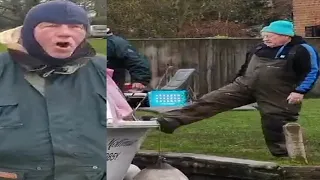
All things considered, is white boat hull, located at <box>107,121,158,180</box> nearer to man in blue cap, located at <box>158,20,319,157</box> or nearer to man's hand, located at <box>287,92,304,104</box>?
man in blue cap, located at <box>158,20,319,157</box>

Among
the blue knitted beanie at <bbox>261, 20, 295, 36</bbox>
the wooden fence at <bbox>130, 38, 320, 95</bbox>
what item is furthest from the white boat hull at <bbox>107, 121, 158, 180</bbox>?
the wooden fence at <bbox>130, 38, 320, 95</bbox>

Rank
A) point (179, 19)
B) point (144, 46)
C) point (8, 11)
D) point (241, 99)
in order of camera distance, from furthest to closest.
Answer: point (179, 19), point (144, 46), point (241, 99), point (8, 11)

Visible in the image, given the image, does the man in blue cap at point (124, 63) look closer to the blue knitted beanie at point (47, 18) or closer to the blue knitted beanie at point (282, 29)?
the blue knitted beanie at point (282, 29)

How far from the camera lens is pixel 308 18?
2641 centimetres

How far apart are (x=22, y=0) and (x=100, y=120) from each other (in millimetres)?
547

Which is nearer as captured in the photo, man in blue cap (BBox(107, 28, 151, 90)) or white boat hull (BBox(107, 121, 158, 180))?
white boat hull (BBox(107, 121, 158, 180))

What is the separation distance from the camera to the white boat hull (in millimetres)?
5680

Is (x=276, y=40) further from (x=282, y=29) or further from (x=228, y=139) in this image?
(x=228, y=139)

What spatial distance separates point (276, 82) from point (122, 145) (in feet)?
10.9

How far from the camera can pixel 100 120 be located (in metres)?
3.03

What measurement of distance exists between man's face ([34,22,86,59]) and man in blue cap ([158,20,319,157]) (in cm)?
569

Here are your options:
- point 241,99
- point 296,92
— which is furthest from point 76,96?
point 241,99

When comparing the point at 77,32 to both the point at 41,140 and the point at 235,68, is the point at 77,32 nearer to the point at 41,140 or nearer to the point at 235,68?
the point at 41,140

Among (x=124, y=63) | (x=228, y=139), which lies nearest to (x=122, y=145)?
(x=124, y=63)
